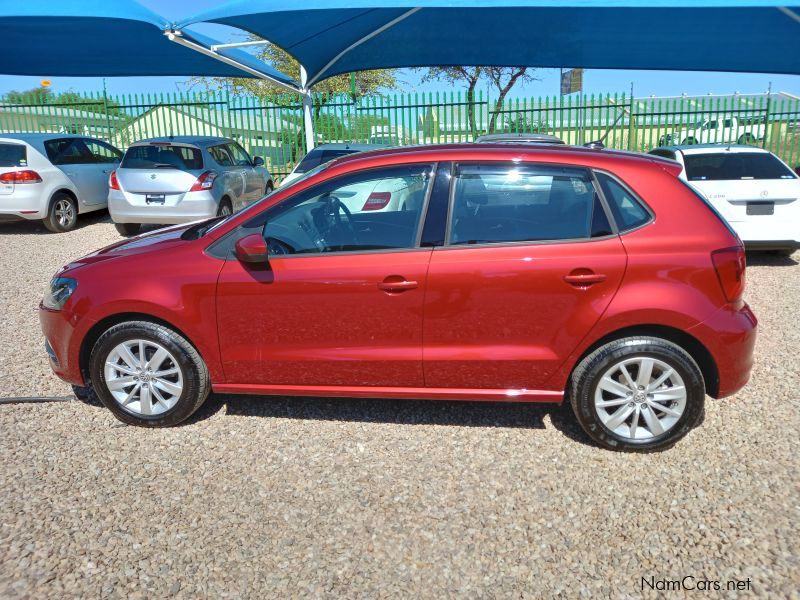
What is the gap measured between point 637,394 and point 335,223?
77.4 inches

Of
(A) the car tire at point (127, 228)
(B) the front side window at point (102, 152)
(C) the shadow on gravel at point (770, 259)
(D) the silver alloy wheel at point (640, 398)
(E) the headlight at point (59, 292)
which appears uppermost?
(B) the front side window at point (102, 152)

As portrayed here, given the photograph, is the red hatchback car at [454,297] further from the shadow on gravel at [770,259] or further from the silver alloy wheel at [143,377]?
the shadow on gravel at [770,259]

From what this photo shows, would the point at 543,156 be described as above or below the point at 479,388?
above

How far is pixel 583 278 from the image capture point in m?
3.45

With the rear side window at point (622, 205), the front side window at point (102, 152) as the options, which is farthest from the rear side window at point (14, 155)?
the rear side window at point (622, 205)

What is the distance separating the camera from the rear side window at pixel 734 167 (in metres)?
7.88

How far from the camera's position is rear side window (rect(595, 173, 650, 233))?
3.53 meters

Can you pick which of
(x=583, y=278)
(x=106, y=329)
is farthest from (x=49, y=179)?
(x=583, y=278)

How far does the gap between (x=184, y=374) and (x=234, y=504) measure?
0.95 m

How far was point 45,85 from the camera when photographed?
20188 millimetres

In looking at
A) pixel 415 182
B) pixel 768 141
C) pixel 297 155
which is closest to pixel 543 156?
pixel 415 182

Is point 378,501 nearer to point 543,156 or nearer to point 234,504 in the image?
point 234,504

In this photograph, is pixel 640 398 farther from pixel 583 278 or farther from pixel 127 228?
pixel 127 228

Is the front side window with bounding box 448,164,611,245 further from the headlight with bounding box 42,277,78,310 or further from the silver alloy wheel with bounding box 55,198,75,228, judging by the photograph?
the silver alloy wheel with bounding box 55,198,75,228
